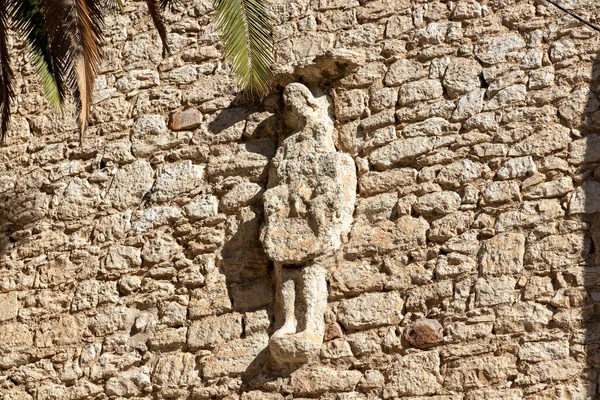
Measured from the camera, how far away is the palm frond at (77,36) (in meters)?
6.18

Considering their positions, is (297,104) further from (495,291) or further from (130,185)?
(495,291)

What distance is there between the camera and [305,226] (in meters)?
6.46

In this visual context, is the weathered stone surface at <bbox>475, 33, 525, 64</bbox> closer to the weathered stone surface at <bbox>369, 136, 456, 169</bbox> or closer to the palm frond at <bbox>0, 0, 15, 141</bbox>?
the weathered stone surface at <bbox>369, 136, 456, 169</bbox>

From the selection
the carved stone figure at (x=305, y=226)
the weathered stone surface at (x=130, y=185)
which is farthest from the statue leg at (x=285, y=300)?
the weathered stone surface at (x=130, y=185)

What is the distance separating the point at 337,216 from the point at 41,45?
193cm

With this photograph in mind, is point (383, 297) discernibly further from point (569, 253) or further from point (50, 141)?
point (50, 141)

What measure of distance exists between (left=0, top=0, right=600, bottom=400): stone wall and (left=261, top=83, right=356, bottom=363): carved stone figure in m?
0.02

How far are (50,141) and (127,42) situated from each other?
0.80m

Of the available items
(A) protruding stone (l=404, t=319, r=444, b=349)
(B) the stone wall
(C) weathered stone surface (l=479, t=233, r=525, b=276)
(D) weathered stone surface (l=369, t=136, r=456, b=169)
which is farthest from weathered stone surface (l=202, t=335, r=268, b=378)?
(C) weathered stone surface (l=479, t=233, r=525, b=276)

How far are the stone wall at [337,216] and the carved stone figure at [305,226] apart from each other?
0.9 inches

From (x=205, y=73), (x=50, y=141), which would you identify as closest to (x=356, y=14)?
(x=205, y=73)

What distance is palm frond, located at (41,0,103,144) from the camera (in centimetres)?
618

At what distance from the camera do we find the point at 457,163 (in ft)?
20.9

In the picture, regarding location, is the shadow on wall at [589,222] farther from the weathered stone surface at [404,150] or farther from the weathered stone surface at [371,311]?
the weathered stone surface at [371,311]
